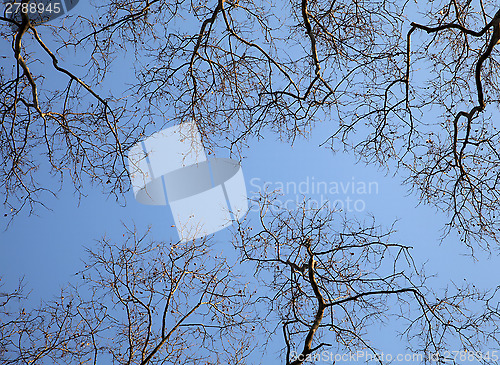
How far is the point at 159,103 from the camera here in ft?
16.2

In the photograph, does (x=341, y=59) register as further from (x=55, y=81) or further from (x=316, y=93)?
(x=55, y=81)

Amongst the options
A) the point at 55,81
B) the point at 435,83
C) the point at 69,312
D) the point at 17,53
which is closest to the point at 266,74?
the point at 435,83

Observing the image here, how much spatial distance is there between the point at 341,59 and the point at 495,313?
2361mm
